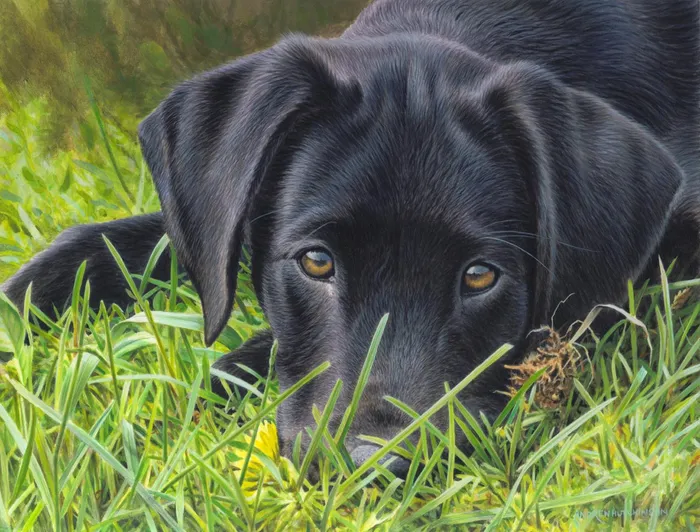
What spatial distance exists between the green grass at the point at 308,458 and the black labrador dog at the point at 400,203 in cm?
17

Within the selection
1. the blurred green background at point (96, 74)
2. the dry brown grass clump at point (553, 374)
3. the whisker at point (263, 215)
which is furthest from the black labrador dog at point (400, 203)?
the blurred green background at point (96, 74)

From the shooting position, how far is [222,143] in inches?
97.0

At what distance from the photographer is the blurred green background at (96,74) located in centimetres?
378

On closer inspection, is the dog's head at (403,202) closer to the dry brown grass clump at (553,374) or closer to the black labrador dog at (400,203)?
the black labrador dog at (400,203)

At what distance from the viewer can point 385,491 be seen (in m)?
1.89

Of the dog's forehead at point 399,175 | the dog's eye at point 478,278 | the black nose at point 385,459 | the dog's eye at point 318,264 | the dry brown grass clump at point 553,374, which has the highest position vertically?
the dog's forehead at point 399,175

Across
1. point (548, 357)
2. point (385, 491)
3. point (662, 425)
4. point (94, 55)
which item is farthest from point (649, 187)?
point (94, 55)

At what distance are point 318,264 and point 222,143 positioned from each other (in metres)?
0.41

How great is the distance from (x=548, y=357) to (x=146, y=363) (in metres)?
1.06

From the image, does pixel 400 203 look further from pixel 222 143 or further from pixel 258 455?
pixel 258 455

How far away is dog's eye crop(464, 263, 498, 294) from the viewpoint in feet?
7.80

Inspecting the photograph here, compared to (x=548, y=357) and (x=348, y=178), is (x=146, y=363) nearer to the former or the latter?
(x=348, y=178)

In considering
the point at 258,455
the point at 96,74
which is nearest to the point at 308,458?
the point at 258,455

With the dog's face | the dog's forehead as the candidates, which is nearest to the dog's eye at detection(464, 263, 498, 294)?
the dog's face
